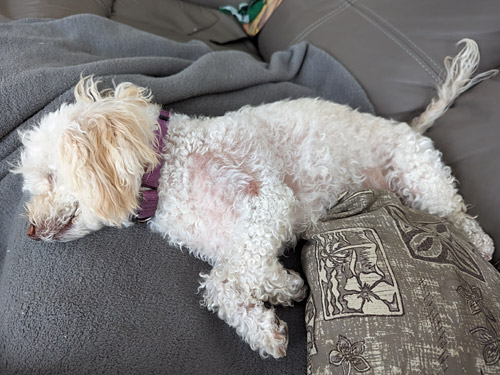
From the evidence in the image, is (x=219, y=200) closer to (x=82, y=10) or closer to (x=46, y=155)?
(x=46, y=155)

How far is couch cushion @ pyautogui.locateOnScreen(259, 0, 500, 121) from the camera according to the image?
1657 millimetres

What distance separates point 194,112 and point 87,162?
0.76 meters

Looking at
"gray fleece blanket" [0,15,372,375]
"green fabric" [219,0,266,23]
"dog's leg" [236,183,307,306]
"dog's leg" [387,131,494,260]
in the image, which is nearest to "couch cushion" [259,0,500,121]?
"gray fleece blanket" [0,15,372,375]

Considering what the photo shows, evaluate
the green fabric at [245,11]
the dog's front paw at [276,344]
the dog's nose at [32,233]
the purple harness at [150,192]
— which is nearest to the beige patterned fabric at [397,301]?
the dog's front paw at [276,344]

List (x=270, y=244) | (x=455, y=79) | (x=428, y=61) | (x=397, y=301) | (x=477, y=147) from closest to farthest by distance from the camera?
(x=397, y=301), (x=270, y=244), (x=477, y=147), (x=455, y=79), (x=428, y=61)

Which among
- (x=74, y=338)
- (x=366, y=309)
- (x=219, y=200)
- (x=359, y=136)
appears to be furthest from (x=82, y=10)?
(x=366, y=309)

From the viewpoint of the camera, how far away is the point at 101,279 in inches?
46.2

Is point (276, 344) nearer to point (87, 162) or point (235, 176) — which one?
point (235, 176)

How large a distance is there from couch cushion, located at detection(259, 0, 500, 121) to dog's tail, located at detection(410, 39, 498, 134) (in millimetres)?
52

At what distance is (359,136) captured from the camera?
1.66 metres

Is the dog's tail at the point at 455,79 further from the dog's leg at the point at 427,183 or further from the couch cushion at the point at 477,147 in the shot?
the dog's leg at the point at 427,183

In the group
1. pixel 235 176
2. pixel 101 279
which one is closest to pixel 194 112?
pixel 235 176

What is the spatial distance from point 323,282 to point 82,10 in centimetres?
208

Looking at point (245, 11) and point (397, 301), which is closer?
point (397, 301)
